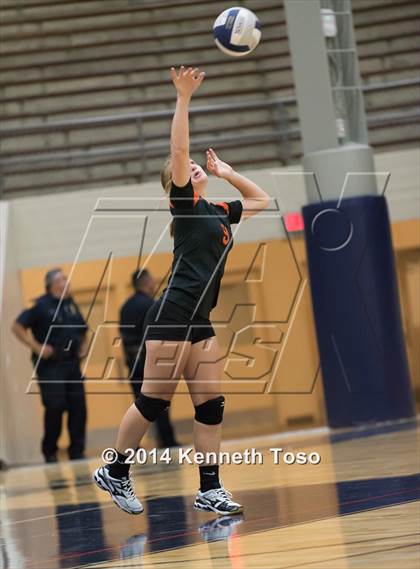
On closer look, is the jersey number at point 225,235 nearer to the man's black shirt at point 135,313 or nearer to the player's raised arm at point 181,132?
the player's raised arm at point 181,132

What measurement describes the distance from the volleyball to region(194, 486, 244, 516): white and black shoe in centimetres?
228

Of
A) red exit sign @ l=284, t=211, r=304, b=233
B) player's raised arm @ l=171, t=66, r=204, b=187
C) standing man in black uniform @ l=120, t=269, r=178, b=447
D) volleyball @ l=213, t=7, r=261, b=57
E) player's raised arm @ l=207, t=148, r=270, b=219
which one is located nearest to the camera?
player's raised arm @ l=171, t=66, r=204, b=187

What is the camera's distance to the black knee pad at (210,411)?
5.10 meters

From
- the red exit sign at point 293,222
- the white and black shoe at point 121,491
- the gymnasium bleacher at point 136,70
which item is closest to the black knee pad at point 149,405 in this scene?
the white and black shoe at point 121,491

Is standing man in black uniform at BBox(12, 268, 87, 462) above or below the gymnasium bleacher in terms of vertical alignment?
below

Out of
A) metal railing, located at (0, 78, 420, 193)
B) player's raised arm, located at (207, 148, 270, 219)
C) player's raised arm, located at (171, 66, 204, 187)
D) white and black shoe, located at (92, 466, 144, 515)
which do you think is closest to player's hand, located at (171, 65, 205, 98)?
player's raised arm, located at (171, 66, 204, 187)

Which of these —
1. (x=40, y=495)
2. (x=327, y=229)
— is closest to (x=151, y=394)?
(x=40, y=495)

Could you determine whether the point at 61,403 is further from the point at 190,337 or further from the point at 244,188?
the point at 190,337

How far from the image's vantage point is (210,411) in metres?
5.10

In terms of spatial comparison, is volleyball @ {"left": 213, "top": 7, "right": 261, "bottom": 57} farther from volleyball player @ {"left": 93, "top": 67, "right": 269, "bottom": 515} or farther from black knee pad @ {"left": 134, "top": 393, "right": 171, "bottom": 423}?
black knee pad @ {"left": 134, "top": 393, "right": 171, "bottom": 423}

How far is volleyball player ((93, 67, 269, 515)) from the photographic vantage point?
5008mm

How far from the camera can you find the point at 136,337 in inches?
442

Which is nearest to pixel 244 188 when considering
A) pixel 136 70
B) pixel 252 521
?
pixel 252 521

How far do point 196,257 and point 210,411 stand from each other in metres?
0.65
